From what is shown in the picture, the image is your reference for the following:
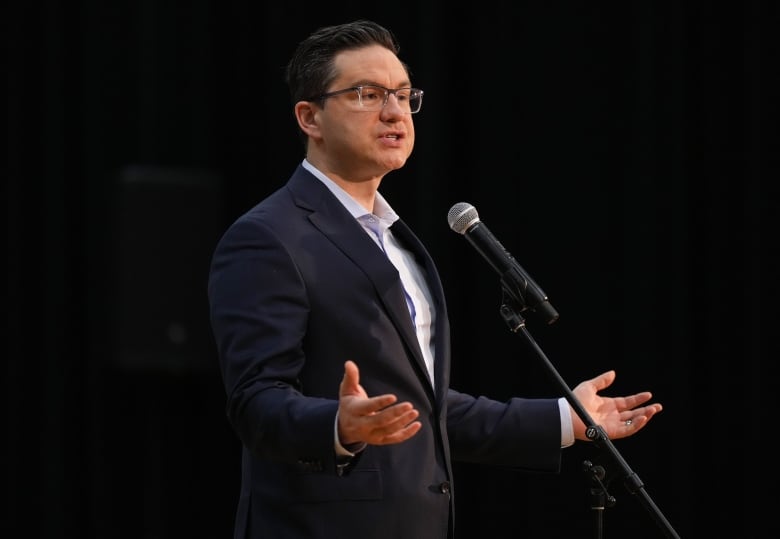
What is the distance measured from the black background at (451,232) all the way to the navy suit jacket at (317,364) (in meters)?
1.81

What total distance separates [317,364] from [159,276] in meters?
2.03

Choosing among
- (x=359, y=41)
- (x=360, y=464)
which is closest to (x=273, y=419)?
(x=360, y=464)

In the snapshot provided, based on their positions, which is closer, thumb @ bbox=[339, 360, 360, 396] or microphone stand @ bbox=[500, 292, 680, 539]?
thumb @ bbox=[339, 360, 360, 396]

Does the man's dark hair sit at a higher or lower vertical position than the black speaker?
higher

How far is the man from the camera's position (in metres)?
1.73

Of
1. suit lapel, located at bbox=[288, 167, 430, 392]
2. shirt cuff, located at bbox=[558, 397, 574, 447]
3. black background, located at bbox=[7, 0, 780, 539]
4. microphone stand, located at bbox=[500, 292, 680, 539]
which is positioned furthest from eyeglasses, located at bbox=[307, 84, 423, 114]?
black background, located at bbox=[7, 0, 780, 539]

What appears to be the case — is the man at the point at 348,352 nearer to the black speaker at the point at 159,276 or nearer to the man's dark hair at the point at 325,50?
the man's dark hair at the point at 325,50

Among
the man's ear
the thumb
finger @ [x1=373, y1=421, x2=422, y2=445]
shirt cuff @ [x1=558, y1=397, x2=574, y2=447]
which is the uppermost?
the man's ear

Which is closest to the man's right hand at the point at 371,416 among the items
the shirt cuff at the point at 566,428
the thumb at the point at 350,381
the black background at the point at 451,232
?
the thumb at the point at 350,381

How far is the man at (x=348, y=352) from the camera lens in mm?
1730

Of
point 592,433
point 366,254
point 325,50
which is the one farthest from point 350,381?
point 325,50

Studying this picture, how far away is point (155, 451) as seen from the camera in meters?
3.90

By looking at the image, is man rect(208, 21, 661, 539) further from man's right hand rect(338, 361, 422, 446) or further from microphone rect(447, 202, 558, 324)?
microphone rect(447, 202, 558, 324)

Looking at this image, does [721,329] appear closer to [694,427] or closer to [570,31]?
[694,427]
